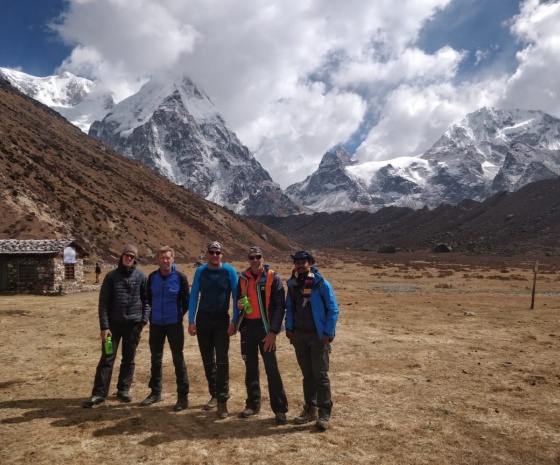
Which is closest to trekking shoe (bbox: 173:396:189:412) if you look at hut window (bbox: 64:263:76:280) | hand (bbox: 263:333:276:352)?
hand (bbox: 263:333:276:352)

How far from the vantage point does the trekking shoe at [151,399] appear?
23.1ft

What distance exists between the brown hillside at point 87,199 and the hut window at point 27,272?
52.2ft

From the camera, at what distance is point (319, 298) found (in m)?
6.38

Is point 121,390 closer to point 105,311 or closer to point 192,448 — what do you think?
point 105,311

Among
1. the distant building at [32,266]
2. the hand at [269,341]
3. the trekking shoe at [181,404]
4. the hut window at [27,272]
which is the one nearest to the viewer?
the hand at [269,341]

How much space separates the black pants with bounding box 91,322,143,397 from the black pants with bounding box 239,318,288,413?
6.53 feet

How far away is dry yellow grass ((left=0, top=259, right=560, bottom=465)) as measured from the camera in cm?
538

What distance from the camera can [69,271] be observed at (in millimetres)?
27797

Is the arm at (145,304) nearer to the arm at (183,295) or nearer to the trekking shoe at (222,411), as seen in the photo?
the arm at (183,295)

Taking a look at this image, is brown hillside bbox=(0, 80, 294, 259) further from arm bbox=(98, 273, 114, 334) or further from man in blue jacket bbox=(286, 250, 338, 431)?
man in blue jacket bbox=(286, 250, 338, 431)

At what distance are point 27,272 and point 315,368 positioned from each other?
2510 centimetres

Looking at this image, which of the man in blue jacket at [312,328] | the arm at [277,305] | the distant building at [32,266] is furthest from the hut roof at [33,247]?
the man in blue jacket at [312,328]

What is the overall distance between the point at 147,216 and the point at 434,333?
64800mm

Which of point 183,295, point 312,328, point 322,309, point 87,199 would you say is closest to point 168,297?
point 183,295
